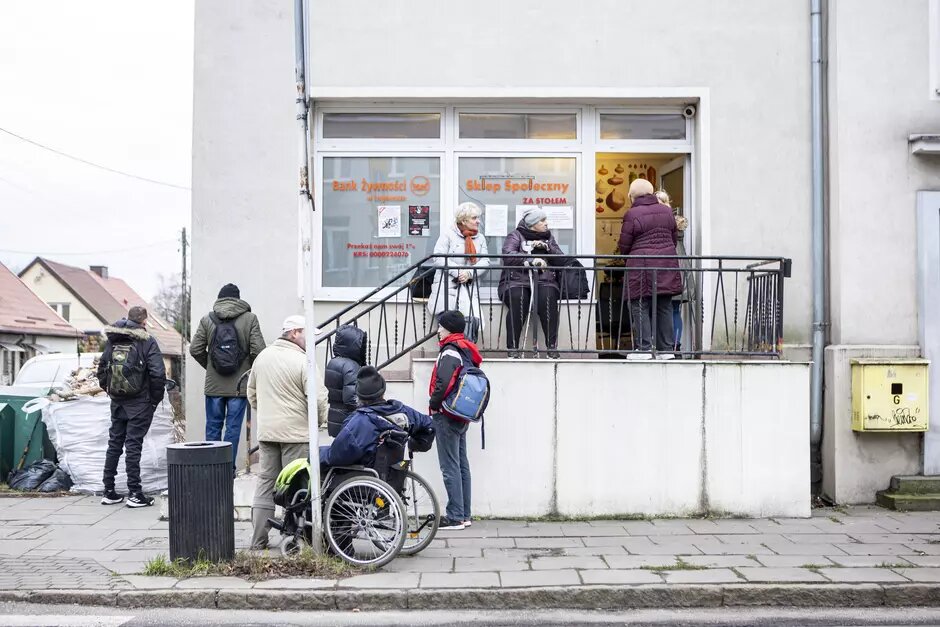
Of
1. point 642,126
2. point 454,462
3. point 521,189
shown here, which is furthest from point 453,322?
point 642,126

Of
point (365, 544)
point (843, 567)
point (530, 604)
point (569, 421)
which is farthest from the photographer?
point (569, 421)

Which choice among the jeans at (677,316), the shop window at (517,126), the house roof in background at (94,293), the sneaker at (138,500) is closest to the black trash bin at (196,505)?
the sneaker at (138,500)

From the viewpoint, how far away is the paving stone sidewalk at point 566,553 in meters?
6.14

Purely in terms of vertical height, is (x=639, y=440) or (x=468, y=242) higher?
(x=468, y=242)

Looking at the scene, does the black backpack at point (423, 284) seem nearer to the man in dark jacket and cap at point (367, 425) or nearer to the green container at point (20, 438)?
the man in dark jacket and cap at point (367, 425)

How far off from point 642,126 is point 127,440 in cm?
620

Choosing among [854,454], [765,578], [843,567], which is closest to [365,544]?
[765,578]

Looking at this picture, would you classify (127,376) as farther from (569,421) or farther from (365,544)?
(569,421)

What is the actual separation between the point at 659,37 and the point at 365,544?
235 inches

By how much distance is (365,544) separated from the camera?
6973 millimetres

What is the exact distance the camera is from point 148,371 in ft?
29.7

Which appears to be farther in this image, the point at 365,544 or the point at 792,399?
the point at 792,399

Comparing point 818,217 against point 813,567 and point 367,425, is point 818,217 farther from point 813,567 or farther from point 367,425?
point 367,425

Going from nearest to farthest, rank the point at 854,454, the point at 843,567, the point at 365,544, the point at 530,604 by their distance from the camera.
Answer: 1. the point at 530,604
2. the point at 843,567
3. the point at 365,544
4. the point at 854,454
